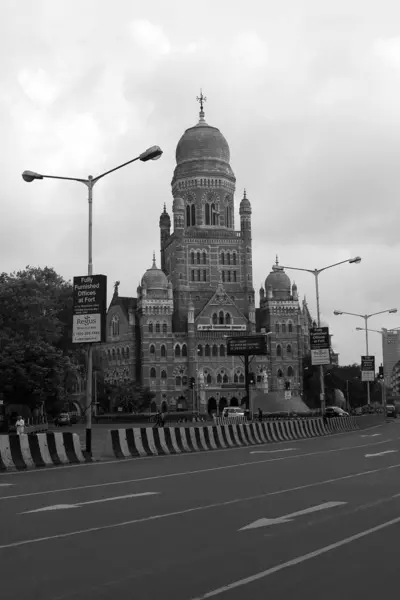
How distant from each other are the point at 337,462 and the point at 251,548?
1293cm

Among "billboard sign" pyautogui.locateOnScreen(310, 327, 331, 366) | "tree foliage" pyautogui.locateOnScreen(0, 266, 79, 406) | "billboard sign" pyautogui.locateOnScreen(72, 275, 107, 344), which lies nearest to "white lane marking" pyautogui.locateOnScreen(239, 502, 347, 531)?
"billboard sign" pyautogui.locateOnScreen(72, 275, 107, 344)

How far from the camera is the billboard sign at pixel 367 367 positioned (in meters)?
65.6

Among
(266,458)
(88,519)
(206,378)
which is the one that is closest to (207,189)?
(206,378)

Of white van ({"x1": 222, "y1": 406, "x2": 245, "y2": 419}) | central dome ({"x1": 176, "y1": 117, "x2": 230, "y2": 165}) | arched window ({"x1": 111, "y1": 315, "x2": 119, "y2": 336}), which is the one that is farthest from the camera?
arched window ({"x1": 111, "y1": 315, "x2": 119, "y2": 336})

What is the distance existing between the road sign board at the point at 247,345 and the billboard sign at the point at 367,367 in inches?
A: 356

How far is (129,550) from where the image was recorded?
940 cm

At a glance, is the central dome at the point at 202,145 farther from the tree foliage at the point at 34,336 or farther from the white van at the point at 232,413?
the white van at the point at 232,413

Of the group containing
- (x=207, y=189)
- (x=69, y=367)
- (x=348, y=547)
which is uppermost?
(x=207, y=189)

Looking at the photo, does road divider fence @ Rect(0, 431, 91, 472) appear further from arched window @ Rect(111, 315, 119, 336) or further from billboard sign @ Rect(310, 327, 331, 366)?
arched window @ Rect(111, 315, 119, 336)

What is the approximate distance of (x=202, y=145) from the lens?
382 feet

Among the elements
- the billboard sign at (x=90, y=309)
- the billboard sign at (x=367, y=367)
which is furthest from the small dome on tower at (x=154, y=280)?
the billboard sign at (x=90, y=309)

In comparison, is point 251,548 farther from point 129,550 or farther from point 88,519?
point 88,519

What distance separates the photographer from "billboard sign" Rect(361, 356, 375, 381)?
6562 cm

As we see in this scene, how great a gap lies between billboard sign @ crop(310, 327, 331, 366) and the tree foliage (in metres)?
20.7
